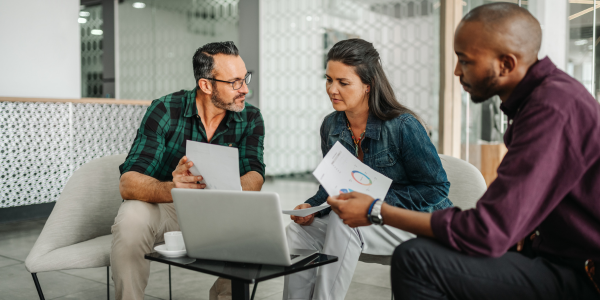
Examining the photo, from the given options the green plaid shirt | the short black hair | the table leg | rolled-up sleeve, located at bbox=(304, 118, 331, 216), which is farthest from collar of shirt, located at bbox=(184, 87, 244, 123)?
the short black hair

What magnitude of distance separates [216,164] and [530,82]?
2.84 ft

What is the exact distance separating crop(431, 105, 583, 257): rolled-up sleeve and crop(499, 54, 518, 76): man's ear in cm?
11

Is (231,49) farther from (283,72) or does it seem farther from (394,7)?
(283,72)

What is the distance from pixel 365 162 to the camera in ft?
5.87

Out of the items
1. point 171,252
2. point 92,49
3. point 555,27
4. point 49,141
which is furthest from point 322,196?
point 92,49

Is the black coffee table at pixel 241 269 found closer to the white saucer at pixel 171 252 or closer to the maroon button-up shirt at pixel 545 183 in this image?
the white saucer at pixel 171 252

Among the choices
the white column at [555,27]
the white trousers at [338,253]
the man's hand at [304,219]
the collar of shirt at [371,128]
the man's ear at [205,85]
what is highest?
the white column at [555,27]

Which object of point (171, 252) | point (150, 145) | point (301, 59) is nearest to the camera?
point (171, 252)

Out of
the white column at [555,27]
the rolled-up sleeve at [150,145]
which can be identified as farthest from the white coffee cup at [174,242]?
the white column at [555,27]

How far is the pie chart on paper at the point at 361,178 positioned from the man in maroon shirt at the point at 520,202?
0.23m

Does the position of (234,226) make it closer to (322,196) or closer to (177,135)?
(322,196)

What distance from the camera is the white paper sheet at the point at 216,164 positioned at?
4.60 ft

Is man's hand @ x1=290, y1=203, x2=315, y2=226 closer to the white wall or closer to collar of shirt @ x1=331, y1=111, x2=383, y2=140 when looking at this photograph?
collar of shirt @ x1=331, y1=111, x2=383, y2=140

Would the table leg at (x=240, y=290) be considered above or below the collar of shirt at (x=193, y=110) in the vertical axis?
below
